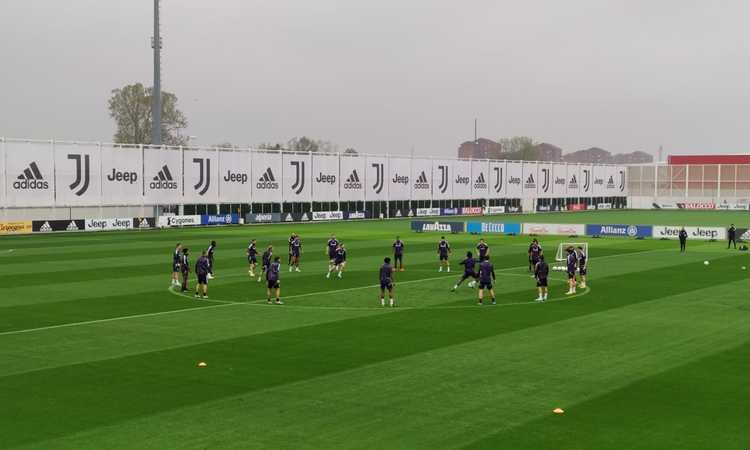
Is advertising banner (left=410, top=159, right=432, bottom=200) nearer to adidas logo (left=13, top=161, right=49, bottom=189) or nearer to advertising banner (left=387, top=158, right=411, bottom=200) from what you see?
advertising banner (left=387, top=158, right=411, bottom=200)

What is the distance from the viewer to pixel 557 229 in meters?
73.3

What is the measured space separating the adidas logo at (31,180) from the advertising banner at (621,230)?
46788 mm

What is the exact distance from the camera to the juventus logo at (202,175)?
90875 millimetres

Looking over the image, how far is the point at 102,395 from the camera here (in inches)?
700

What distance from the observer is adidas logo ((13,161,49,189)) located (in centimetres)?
7556

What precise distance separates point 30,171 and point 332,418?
67321 mm

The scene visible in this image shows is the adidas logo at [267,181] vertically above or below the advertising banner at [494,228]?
above

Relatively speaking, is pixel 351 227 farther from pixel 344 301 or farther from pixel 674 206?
pixel 674 206

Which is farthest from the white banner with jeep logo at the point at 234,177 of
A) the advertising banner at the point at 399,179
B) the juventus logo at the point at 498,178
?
the juventus logo at the point at 498,178

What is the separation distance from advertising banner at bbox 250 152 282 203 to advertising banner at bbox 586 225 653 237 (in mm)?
38539

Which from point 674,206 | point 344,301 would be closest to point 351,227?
point 344,301

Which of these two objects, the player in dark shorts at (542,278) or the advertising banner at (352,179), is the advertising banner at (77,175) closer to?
the advertising banner at (352,179)

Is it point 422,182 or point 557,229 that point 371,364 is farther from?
point 422,182

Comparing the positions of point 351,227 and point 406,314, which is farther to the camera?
point 351,227
